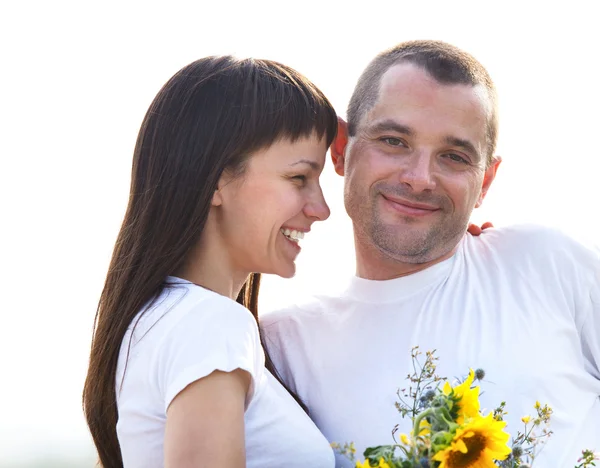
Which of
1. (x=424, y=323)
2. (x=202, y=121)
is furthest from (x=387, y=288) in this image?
(x=202, y=121)

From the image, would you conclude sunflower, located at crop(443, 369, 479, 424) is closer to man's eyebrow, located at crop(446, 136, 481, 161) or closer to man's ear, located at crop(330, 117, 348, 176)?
man's eyebrow, located at crop(446, 136, 481, 161)

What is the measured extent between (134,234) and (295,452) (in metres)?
0.90

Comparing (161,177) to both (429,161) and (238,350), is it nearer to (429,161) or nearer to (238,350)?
(238,350)

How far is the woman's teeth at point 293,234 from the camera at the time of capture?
3590mm

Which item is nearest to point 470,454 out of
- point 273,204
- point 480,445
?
point 480,445

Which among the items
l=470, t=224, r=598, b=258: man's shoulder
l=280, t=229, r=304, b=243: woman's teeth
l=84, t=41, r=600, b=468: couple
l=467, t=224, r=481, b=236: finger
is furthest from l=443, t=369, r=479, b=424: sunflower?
Answer: l=467, t=224, r=481, b=236: finger

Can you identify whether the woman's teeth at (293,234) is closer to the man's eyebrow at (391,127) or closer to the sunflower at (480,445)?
the man's eyebrow at (391,127)

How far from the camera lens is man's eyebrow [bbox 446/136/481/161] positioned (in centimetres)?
392

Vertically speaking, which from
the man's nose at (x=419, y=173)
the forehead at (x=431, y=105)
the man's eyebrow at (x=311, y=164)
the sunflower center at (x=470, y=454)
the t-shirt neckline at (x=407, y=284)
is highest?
the forehead at (x=431, y=105)

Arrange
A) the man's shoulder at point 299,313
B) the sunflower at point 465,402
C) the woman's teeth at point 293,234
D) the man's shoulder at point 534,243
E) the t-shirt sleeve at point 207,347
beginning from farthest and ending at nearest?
the man's shoulder at point 299,313
the man's shoulder at point 534,243
the woman's teeth at point 293,234
the t-shirt sleeve at point 207,347
the sunflower at point 465,402

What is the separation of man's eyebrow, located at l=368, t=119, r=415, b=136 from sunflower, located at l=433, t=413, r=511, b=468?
1.77 m

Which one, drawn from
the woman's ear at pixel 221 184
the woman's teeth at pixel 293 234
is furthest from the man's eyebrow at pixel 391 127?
the woman's ear at pixel 221 184

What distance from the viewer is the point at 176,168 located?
330cm

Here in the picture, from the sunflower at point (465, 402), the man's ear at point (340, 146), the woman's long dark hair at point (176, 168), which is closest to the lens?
the sunflower at point (465, 402)
